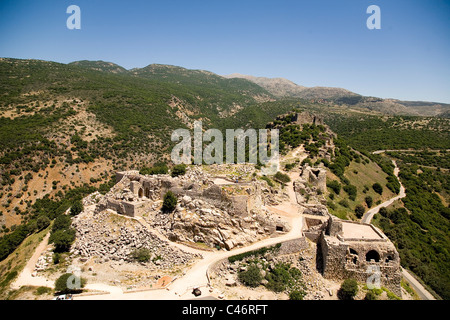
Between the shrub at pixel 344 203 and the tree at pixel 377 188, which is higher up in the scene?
the tree at pixel 377 188

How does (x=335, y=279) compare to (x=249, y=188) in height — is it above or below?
below

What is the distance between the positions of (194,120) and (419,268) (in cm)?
7138

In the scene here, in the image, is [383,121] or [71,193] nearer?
[71,193]

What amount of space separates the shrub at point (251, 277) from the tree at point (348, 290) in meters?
5.06

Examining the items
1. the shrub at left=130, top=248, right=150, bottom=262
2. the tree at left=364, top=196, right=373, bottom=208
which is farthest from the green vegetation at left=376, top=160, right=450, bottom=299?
the shrub at left=130, top=248, right=150, bottom=262

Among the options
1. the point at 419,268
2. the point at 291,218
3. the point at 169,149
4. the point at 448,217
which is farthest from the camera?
the point at 169,149

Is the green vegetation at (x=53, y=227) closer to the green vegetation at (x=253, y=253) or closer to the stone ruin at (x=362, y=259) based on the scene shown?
the green vegetation at (x=253, y=253)

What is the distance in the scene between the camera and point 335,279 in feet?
59.3

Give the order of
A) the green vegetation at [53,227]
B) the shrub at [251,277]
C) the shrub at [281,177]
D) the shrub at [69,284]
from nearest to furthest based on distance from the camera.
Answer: the shrub at [69,284] < the shrub at [251,277] < the green vegetation at [53,227] < the shrub at [281,177]

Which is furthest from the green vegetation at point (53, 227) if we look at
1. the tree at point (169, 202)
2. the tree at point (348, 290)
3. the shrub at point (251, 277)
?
the tree at point (348, 290)

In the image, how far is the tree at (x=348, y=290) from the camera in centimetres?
1636
